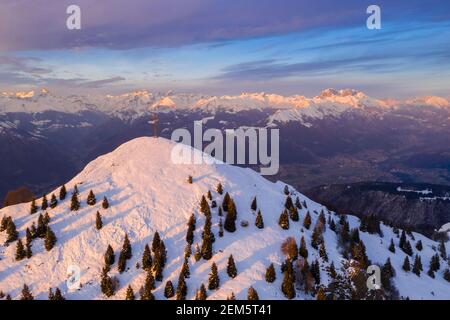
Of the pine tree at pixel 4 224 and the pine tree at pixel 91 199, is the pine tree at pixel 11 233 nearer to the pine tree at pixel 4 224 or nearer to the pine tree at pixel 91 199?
the pine tree at pixel 4 224

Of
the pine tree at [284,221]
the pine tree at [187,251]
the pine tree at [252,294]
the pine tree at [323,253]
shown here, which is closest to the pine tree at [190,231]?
the pine tree at [187,251]

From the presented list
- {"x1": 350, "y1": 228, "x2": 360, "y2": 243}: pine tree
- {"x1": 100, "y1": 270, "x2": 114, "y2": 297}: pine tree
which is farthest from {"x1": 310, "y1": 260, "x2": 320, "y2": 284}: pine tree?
{"x1": 100, "y1": 270, "x2": 114, "y2": 297}: pine tree

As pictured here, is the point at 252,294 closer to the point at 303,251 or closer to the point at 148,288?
the point at 148,288

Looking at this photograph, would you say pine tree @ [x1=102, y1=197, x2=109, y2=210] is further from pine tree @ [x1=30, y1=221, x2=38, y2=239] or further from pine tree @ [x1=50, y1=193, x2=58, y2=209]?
pine tree @ [x1=30, y1=221, x2=38, y2=239]

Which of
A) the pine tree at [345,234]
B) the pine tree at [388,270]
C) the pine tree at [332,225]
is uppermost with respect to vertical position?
the pine tree at [332,225]

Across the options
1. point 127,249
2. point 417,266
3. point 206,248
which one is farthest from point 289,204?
point 127,249
